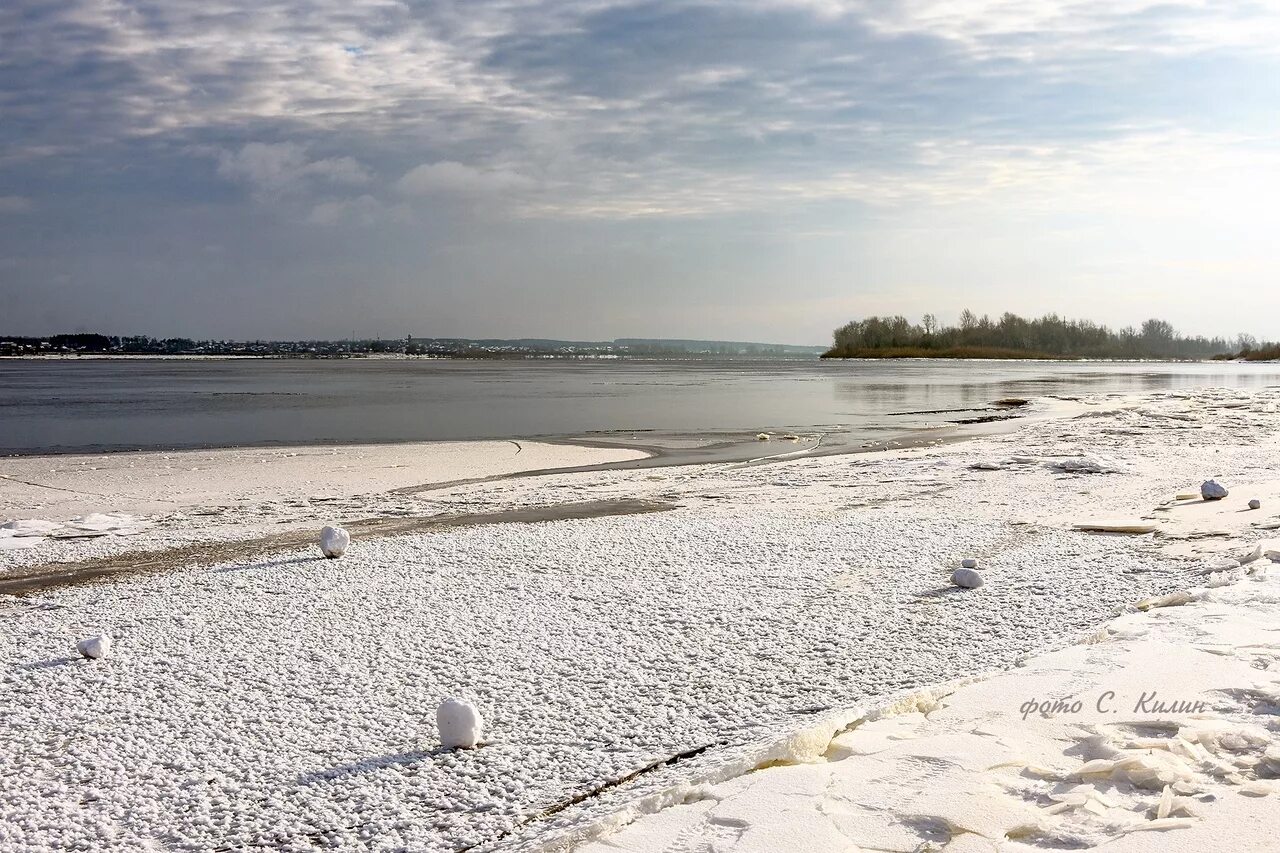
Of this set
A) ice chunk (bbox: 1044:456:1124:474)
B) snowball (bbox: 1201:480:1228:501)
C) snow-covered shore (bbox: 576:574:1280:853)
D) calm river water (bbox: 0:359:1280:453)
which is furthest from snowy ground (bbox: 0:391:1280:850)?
calm river water (bbox: 0:359:1280:453)

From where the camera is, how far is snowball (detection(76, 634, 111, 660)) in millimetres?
4184

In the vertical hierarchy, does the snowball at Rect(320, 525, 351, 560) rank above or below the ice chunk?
below

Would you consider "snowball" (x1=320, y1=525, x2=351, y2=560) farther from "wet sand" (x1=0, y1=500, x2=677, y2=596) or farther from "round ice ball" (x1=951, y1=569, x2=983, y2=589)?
"round ice ball" (x1=951, y1=569, x2=983, y2=589)

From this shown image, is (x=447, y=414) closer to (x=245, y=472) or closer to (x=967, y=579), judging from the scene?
(x=245, y=472)

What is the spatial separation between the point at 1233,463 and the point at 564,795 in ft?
34.2

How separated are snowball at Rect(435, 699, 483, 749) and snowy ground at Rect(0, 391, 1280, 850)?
7cm

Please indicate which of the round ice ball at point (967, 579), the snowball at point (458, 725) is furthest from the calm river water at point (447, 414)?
the snowball at point (458, 725)

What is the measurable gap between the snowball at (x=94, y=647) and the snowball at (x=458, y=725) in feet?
6.61

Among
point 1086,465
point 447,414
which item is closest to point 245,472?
point 1086,465

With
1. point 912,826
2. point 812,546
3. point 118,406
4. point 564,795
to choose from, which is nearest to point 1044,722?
point 912,826

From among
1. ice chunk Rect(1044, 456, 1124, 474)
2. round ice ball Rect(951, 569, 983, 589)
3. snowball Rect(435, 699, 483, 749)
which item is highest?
ice chunk Rect(1044, 456, 1124, 474)

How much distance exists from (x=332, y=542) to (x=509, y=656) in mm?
2585

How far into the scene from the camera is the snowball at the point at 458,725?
3.18m

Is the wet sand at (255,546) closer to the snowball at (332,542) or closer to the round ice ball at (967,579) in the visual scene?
the snowball at (332,542)
